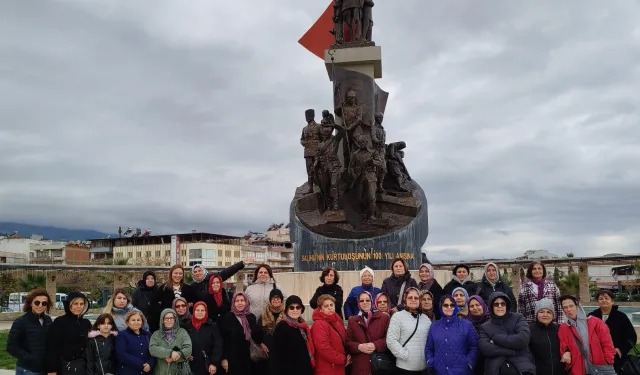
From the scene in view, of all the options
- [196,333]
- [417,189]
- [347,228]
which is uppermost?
[417,189]

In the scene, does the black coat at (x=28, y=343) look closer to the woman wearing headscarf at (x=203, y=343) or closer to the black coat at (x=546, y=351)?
the woman wearing headscarf at (x=203, y=343)

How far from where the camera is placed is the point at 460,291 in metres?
5.46

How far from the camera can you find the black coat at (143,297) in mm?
6477

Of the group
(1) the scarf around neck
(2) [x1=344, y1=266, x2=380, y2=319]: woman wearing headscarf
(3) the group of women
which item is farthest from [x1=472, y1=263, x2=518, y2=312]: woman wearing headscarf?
(1) the scarf around neck

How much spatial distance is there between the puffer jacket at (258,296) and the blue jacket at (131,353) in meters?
1.23

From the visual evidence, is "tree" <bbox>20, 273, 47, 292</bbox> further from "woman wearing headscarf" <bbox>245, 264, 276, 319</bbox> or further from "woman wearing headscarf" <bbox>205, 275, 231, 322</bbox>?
"woman wearing headscarf" <bbox>245, 264, 276, 319</bbox>

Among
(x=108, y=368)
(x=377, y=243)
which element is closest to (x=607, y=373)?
(x=108, y=368)

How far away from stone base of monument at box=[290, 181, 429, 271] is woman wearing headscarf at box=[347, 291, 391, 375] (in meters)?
6.17

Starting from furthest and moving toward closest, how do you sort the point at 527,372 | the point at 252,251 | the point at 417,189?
the point at 252,251, the point at 417,189, the point at 527,372

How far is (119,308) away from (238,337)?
1.28 m

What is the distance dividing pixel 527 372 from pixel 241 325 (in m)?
2.67

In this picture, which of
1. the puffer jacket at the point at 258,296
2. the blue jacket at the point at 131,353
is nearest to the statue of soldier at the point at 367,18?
the puffer jacket at the point at 258,296

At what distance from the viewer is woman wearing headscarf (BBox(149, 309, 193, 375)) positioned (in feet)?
17.0

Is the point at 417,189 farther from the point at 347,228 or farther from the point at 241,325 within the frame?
the point at 241,325
